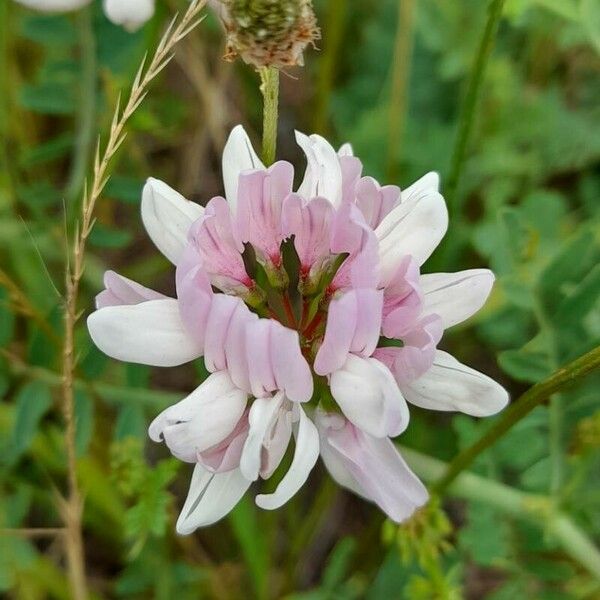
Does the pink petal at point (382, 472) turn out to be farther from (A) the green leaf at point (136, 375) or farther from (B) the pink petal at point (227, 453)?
(A) the green leaf at point (136, 375)

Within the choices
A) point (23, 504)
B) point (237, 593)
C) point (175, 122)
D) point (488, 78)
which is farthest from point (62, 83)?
point (237, 593)

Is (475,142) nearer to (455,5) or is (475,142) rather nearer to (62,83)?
(455,5)

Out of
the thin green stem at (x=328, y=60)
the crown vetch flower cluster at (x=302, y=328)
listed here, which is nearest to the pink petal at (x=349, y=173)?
the crown vetch flower cluster at (x=302, y=328)

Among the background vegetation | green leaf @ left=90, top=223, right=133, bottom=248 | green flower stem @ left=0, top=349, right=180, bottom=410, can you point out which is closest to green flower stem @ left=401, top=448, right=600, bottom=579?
the background vegetation

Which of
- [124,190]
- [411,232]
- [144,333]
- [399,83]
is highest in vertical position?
[411,232]

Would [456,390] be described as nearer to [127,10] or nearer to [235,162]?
[235,162]

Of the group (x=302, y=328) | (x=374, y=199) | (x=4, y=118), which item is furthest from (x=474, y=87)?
(x=4, y=118)
